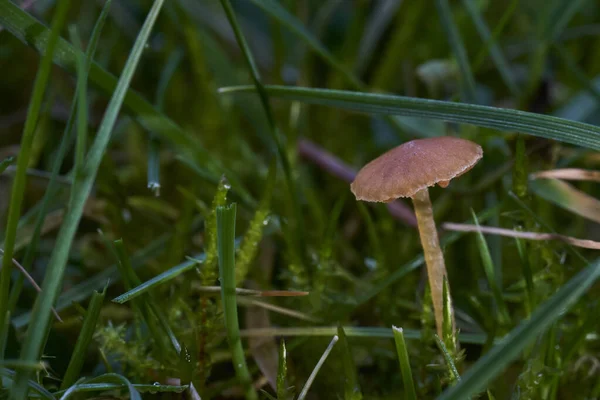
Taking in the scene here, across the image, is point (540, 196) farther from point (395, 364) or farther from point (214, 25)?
point (214, 25)

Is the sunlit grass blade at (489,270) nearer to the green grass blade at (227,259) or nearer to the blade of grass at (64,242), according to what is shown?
the green grass blade at (227,259)

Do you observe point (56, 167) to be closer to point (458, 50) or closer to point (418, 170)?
point (418, 170)

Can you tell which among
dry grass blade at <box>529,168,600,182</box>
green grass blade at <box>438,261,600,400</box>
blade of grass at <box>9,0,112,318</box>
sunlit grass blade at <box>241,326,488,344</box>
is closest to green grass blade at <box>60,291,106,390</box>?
blade of grass at <box>9,0,112,318</box>

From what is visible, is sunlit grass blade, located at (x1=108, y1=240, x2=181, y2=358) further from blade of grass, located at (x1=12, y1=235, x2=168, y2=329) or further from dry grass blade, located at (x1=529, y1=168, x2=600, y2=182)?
dry grass blade, located at (x1=529, y1=168, x2=600, y2=182)

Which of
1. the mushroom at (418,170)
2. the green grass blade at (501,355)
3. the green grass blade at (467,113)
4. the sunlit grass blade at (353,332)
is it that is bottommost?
the sunlit grass blade at (353,332)

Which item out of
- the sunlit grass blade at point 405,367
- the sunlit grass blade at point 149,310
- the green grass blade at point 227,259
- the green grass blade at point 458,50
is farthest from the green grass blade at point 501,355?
the green grass blade at point 458,50

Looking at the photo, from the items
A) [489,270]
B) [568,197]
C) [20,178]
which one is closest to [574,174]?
[568,197]

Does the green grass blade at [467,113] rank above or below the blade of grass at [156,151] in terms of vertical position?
above

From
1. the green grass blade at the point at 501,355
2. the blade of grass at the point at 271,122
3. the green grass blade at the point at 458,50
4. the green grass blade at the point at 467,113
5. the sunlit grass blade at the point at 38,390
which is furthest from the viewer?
the green grass blade at the point at 458,50
